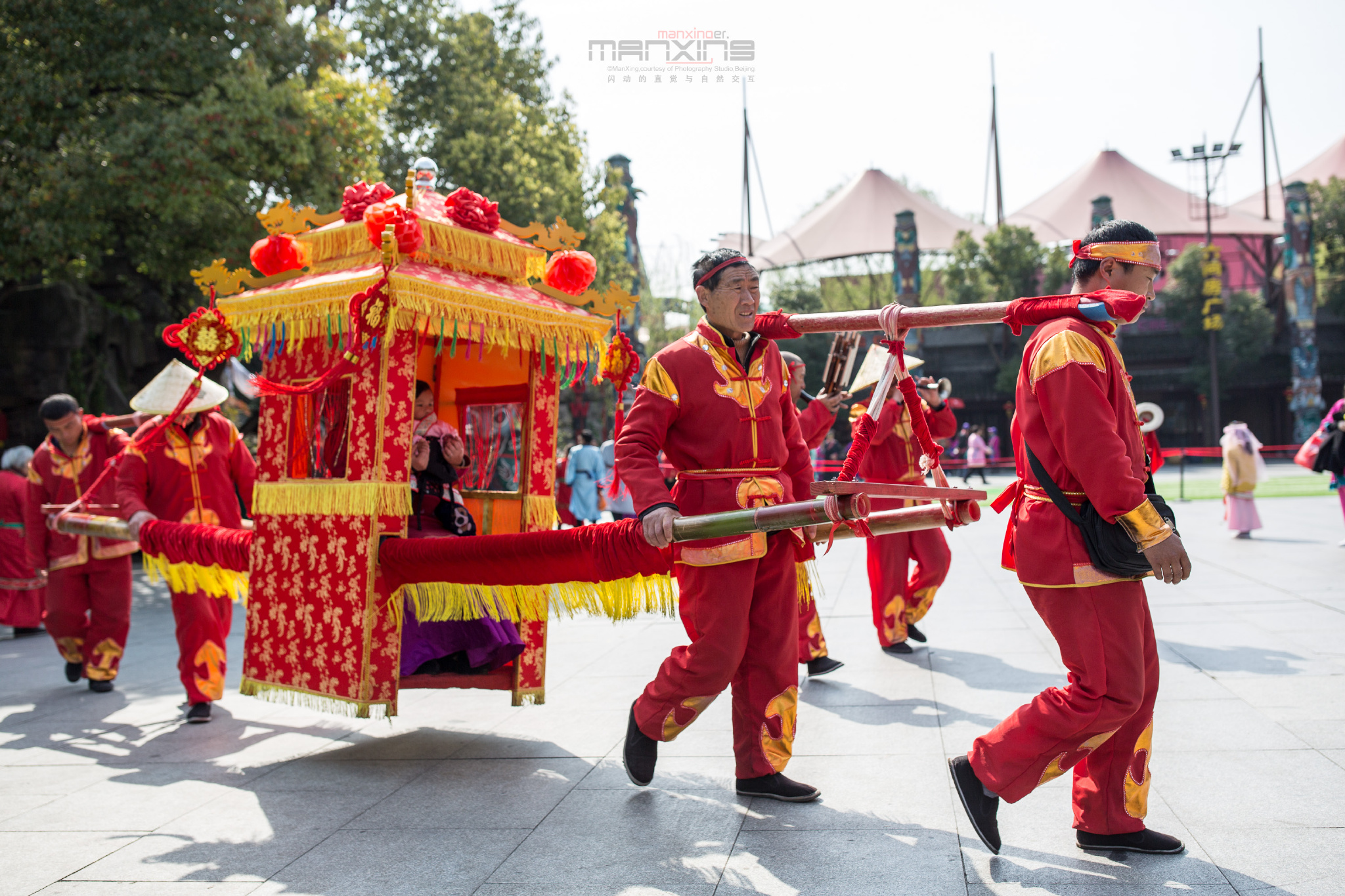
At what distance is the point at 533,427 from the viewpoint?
14.5ft

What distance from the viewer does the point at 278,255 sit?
165 inches

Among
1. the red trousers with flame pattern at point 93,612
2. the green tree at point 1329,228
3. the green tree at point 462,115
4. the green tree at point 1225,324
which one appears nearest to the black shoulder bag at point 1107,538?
the red trousers with flame pattern at point 93,612

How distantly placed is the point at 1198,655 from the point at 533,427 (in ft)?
11.3

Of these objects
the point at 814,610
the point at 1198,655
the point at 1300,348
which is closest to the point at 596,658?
the point at 814,610

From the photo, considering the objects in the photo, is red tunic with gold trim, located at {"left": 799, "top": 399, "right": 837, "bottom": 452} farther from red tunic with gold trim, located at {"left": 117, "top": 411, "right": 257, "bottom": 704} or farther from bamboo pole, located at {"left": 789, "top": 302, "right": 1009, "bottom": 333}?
red tunic with gold trim, located at {"left": 117, "top": 411, "right": 257, "bottom": 704}

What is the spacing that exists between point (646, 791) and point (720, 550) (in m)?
0.93

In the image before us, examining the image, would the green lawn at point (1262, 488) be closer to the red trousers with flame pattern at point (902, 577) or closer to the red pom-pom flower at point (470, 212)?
the red trousers with flame pattern at point (902, 577)

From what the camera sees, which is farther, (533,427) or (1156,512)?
(533,427)

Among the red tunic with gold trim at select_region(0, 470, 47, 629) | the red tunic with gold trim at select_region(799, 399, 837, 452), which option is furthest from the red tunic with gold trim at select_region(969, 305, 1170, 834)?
the red tunic with gold trim at select_region(0, 470, 47, 629)

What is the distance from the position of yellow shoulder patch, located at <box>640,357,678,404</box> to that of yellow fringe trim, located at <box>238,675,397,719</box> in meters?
1.66

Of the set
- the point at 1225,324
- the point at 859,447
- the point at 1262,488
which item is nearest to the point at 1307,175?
the point at 1225,324

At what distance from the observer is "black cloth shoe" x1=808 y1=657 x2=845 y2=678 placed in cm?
496

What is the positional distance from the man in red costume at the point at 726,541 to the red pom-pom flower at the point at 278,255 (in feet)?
6.13

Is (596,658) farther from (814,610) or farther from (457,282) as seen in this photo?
(457,282)
